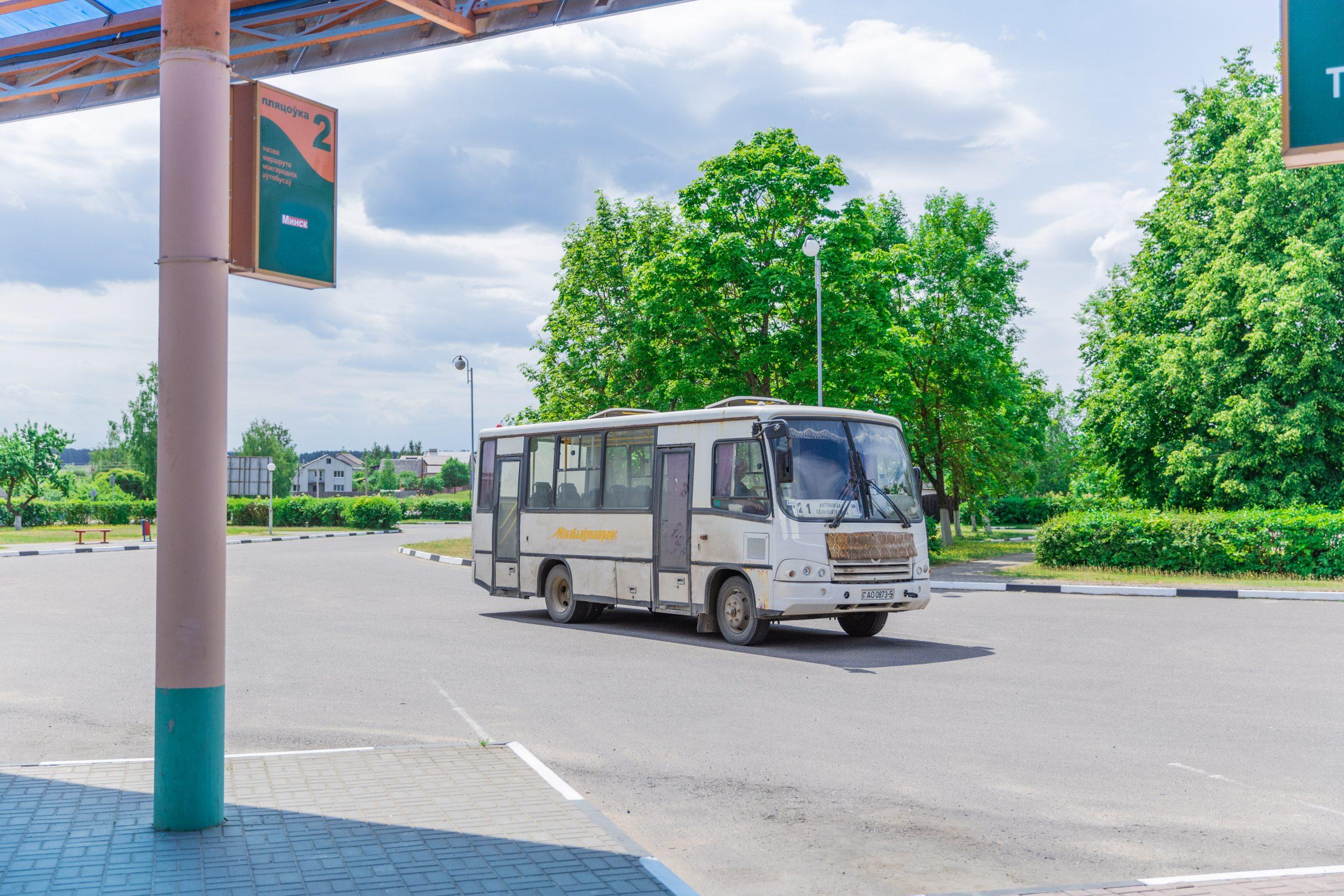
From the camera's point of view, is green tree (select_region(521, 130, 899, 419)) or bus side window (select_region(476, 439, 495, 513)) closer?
bus side window (select_region(476, 439, 495, 513))

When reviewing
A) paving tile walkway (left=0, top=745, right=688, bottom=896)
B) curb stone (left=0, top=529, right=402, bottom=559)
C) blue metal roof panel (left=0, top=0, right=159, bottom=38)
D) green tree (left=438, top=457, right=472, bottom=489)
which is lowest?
curb stone (left=0, top=529, right=402, bottom=559)

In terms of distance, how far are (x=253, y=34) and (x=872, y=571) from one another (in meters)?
8.86

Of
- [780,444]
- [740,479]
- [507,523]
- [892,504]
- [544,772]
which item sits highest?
[780,444]

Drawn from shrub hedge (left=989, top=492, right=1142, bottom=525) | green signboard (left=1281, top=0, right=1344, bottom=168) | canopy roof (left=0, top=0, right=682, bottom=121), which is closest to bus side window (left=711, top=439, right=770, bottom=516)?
canopy roof (left=0, top=0, right=682, bottom=121)

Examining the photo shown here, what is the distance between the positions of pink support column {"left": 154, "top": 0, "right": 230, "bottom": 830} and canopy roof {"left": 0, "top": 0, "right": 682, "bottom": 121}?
1.42 meters

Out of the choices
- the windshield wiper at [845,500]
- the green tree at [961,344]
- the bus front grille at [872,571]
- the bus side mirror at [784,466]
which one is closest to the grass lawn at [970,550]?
the green tree at [961,344]

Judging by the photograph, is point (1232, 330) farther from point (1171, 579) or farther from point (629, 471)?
point (629, 471)

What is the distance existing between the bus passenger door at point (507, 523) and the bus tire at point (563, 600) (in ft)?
2.92

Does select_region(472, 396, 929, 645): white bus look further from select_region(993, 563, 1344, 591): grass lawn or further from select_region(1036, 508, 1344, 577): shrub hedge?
select_region(1036, 508, 1344, 577): shrub hedge

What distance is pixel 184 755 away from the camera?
17.6ft

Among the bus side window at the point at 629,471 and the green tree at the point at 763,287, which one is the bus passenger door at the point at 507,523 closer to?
the bus side window at the point at 629,471

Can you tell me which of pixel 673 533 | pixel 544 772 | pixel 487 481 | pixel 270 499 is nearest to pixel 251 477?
pixel 270 499

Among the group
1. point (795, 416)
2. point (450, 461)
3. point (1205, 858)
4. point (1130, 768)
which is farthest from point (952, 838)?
point (450, 461)

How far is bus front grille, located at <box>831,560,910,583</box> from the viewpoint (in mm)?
13031
